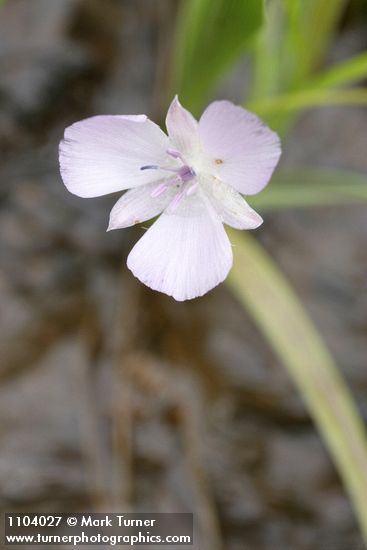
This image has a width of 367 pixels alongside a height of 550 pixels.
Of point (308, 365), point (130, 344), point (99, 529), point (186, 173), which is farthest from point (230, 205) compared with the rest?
point (99, 529)

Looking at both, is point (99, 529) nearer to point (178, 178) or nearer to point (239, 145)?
point (178, 178)

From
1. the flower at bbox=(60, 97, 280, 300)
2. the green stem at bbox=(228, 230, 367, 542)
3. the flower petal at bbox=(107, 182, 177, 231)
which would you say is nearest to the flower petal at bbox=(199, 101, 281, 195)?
the flower at bbox=(60, 97, 280, 300)

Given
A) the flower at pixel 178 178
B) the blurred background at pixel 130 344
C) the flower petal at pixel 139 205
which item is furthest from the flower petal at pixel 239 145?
the blurred background at pixel 130 344

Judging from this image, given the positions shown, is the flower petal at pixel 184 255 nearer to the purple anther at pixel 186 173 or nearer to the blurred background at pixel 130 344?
the purple anther at pixel 186 173

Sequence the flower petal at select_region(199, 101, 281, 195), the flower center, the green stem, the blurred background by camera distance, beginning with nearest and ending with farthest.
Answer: the flower petal at select_region(199, 101, 281, 195) < the flower center < the green stem < the blurred background

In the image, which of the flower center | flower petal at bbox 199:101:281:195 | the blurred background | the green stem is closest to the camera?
flower petal at bbox 199:101:281:195

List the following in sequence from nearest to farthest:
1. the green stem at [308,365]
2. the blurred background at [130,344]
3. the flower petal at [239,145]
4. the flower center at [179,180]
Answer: the flower petal at [239,145]
the flower center at [179,180]
the green stem at [308,365]
the blurred background at [130,344]

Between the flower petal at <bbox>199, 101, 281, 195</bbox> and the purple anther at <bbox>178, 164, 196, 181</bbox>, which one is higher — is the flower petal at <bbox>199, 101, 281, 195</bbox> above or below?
below

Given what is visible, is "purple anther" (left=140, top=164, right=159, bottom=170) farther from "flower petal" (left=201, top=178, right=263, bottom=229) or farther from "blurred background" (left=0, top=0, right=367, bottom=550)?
"blurred background" (left=0, top=0, right=367, bottom=550)
